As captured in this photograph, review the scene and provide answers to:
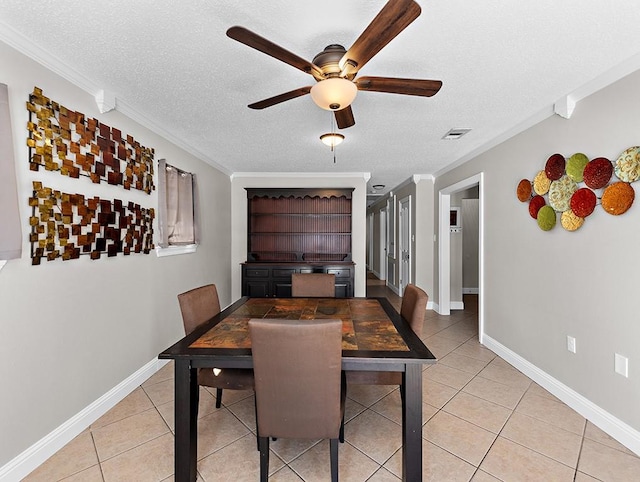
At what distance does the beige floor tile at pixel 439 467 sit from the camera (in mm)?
1636

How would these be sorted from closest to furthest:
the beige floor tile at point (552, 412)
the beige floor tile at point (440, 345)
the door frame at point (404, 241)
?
the beige floor tile at point (552, 412) < the beige floor tile at point (440, 345) < the door frame at point (404, 241)

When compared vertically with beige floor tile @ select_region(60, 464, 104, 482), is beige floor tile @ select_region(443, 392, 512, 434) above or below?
below

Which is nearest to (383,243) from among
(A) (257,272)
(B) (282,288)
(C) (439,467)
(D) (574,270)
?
(B) (282,288)

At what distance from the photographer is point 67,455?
71.3 inches

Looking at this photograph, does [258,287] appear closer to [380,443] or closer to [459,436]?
[380,443]

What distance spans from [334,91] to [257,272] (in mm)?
3616

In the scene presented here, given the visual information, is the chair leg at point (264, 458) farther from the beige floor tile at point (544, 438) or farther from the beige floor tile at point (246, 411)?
the beige floor tile at point (544, 438)

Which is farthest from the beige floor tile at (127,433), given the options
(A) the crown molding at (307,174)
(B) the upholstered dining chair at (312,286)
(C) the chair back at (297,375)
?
(A) the crown molding at (307,174)

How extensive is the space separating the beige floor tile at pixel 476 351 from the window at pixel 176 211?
10.8 ft

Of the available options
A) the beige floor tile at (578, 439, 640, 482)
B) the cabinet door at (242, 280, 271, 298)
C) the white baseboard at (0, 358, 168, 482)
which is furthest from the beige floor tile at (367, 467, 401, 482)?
the cabinet door at (242, 280, 271, 298)

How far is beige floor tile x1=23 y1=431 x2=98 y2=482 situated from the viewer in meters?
1.65

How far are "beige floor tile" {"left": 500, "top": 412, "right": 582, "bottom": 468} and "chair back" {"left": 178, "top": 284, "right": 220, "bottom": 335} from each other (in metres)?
2.13

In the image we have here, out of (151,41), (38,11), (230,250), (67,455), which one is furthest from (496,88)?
(230,250)

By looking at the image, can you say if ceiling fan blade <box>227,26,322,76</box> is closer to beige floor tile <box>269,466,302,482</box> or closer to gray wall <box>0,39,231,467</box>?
gray wall <box>0,39,231,467</box>
